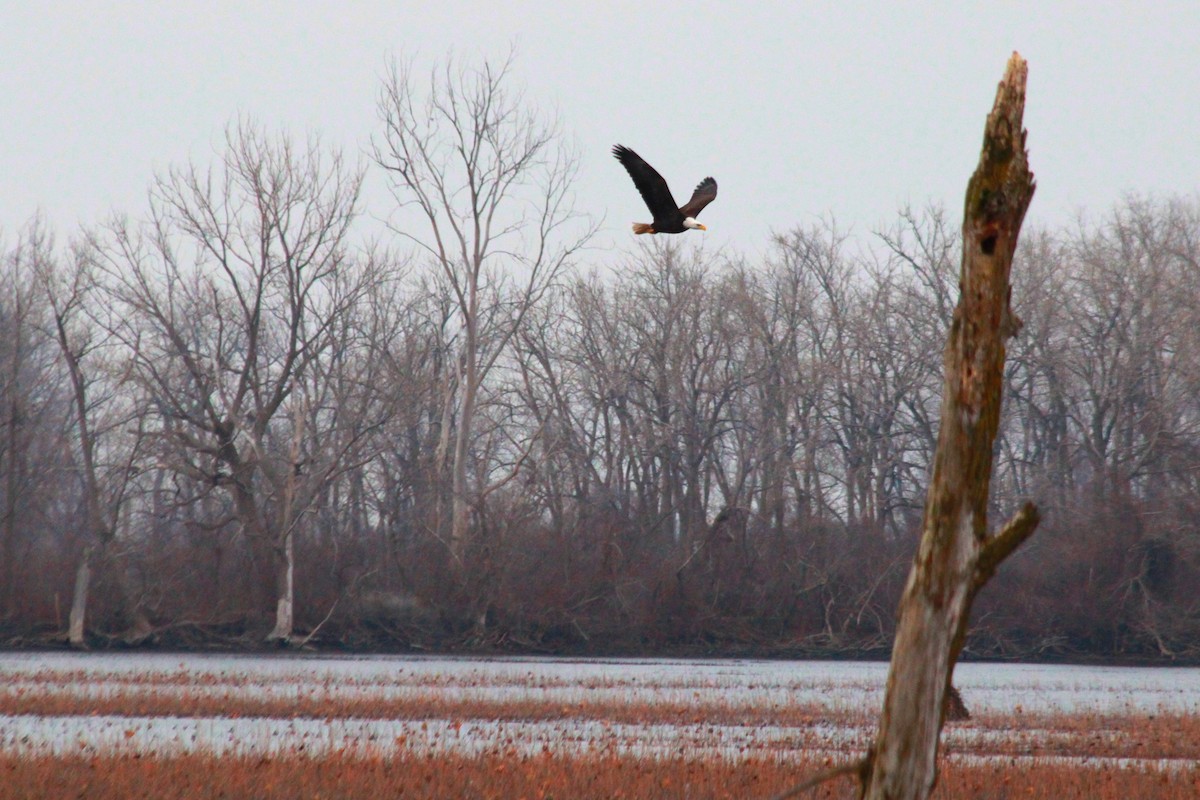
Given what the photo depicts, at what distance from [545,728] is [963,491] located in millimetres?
13009

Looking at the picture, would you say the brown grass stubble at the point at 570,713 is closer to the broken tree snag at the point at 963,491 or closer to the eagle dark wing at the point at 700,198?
the eagle dark wing at the point at 700,198

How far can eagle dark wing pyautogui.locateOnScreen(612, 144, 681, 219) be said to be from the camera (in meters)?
13.0

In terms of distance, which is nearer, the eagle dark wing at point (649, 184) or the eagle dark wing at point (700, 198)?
the eagle dark wing at point (649, 184)

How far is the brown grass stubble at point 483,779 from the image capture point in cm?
1088

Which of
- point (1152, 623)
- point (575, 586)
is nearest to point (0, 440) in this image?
point (575, 586)

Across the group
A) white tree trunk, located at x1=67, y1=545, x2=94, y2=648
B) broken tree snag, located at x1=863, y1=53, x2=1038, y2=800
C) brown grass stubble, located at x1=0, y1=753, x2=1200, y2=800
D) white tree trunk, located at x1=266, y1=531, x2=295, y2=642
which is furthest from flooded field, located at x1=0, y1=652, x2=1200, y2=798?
broken tree snag, located at x1=863, y1=53, x2=1038, y2=800

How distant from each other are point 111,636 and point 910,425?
26534 mm

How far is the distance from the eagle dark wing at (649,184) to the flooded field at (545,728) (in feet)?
17.0

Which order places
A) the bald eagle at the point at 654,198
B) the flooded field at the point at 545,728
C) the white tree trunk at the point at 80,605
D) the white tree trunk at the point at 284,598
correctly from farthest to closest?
the white tree trunk at the point at 284,598 → the white tree trunk at the point at 80,605 → the bald eagle at the point at 654,198 → the flooded field at the point at 545,728

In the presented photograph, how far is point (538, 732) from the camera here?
1692cm

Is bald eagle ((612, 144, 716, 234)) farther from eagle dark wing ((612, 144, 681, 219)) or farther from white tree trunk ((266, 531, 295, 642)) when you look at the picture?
white tree trunk ((266, 531, 295, 642))

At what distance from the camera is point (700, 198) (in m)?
14.2

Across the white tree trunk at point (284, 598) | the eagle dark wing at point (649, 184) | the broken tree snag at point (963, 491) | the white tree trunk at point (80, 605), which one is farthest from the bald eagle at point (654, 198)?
the white tree trunk at point (80, 605)

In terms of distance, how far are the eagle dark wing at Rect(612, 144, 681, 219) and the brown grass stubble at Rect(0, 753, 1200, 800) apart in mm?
5172
